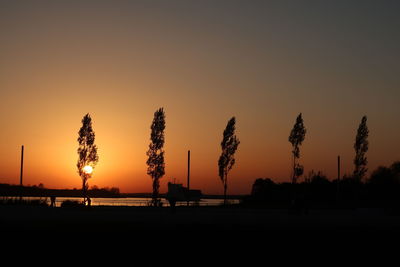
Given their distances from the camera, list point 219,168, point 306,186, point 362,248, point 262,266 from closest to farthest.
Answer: point 262,266 → point 362,248 → point 219,168 → point 306,186

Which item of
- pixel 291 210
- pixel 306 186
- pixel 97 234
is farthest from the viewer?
pixel 306 186

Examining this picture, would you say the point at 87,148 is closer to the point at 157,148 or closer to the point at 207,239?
the point at 157,148

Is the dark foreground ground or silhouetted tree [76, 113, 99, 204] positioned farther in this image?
silhouetted tree [76, 113, 99, 204]

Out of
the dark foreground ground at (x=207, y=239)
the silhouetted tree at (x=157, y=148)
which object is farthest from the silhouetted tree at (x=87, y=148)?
the dark foreground ground at (x=207, y=239)

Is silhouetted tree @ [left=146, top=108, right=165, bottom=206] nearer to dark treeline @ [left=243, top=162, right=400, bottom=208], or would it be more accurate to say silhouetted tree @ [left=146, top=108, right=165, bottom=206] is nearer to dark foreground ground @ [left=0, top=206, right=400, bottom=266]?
dark treeline @ [left=243, top=162, right=400, bottom=208]

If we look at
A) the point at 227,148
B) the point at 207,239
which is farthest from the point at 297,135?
the point at 207,239

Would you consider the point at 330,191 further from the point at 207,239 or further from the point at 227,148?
the point at 207,239

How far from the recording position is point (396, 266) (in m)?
16.6

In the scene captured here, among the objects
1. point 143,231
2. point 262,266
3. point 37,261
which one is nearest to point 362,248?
point 262,266

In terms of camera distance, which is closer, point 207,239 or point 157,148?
point 207,239

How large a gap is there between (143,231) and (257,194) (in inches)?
2096

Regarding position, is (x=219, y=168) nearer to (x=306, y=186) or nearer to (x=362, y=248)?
(x=306, y=186)

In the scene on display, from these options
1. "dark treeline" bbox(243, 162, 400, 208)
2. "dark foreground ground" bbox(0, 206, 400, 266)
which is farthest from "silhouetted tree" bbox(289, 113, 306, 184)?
"dark foreground ground" bbox(0, 206, 400, 266)

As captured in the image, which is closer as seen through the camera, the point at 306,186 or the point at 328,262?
the point at 328,262
